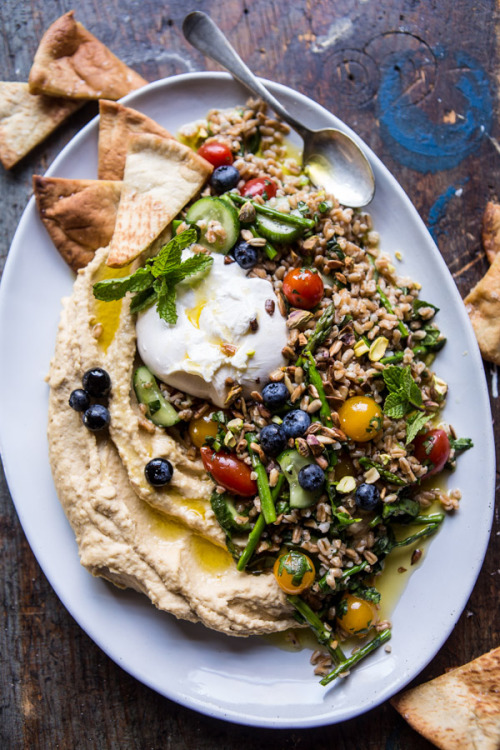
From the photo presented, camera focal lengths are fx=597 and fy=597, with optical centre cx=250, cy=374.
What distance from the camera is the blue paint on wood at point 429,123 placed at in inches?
148

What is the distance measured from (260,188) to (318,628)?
244 cm

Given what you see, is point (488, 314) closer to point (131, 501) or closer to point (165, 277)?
point (165, 277)

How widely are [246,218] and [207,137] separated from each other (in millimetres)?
726

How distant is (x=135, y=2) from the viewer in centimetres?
379

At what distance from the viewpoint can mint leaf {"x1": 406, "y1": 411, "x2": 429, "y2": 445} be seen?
10.4 ft

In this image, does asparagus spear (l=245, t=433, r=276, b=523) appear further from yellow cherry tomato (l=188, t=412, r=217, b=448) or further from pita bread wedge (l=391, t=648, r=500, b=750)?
pita bread wedge (l=391, t=648, r=500, b=750)

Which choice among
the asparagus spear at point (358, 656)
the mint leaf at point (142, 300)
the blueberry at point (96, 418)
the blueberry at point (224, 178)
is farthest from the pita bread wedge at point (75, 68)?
the asparagus spear at point (358, 656)

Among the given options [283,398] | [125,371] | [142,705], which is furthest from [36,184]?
[142,705]

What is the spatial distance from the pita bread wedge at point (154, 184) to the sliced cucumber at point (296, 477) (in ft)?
4.45

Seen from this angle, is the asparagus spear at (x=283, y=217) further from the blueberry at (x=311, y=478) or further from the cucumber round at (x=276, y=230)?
the blueberry at (x=311, y=478)

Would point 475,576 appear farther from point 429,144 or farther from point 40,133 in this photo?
point 40,133

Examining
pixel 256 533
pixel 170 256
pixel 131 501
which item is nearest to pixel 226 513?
pixel 256 533

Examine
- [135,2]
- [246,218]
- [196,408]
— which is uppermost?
[135,2]

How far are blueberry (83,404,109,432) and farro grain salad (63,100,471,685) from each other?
0.24 meters
